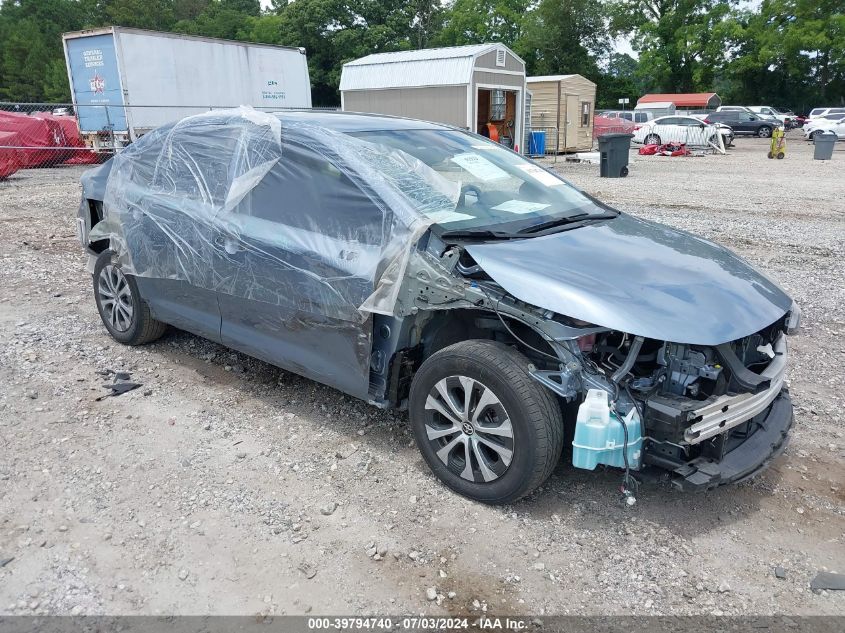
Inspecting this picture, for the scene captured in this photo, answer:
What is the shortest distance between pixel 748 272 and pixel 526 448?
1.65 metres

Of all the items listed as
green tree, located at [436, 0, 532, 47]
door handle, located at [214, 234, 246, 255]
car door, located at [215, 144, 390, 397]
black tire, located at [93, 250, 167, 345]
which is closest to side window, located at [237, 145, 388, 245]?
car door, located at [215, 144, 390, 397]

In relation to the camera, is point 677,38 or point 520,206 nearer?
point 520,206

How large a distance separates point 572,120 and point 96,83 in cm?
1707

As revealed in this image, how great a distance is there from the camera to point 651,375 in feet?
9.77

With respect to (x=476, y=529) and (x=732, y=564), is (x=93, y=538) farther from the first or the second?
(x=732, y=564)

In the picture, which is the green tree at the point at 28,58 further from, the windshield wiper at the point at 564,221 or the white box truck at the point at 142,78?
the windshield wiper at the point at 564,221

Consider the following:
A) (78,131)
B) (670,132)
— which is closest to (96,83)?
(78,131)

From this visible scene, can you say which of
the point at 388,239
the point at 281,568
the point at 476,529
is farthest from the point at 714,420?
the point at 281,568

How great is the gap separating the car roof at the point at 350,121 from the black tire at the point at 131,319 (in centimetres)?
175

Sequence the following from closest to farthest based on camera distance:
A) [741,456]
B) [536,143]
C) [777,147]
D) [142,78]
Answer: [741,456] < [142,78] < [777,147] < [536,143]

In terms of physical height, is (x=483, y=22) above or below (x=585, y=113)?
above

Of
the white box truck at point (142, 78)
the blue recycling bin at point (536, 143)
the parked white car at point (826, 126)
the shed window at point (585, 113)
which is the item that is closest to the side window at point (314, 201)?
the white box truck at point (142, 78)

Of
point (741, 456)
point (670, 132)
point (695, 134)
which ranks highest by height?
point (670, 132)

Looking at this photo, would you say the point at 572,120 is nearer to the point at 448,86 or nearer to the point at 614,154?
the point at 448,86
